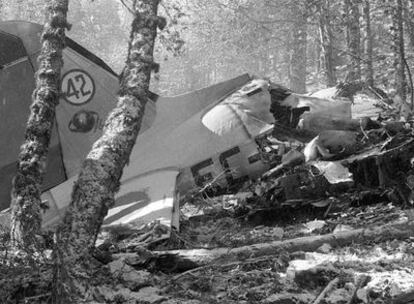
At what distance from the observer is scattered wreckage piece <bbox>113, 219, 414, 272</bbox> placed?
4234mm

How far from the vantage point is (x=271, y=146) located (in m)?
7.16

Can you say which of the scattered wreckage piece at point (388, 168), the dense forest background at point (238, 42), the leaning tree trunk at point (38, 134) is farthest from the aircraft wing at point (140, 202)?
the dense forest background at point (238, 42)

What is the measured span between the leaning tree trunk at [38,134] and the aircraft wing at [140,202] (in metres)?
1.37

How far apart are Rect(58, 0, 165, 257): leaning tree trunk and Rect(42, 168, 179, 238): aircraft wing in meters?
1.26

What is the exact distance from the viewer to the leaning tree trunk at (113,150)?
3814 mm

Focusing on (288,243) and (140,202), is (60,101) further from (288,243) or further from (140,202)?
(288,243)

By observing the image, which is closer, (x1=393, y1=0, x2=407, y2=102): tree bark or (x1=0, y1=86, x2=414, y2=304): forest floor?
(x1=0, y1=86, x2=414, y2=304): forest floor

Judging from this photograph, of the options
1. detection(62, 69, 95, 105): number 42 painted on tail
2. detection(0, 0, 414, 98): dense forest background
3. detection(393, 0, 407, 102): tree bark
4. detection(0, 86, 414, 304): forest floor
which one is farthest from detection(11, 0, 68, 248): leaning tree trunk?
detection(0, 0, 414, 98): dense forest background

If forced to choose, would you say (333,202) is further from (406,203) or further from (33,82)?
(33,82)

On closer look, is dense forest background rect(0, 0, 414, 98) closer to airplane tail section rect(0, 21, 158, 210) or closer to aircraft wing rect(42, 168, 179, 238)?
airplane tail section rect(0, 21, 158, 210)

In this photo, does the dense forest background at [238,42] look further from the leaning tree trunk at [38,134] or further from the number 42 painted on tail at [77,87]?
the leaning tree trunk at [38,134]

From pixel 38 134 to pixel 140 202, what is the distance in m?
1.68

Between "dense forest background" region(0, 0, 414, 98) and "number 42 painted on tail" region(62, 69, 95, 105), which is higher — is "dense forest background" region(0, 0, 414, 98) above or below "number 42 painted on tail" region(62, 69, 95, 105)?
above

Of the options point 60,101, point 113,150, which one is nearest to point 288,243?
point 113,150
